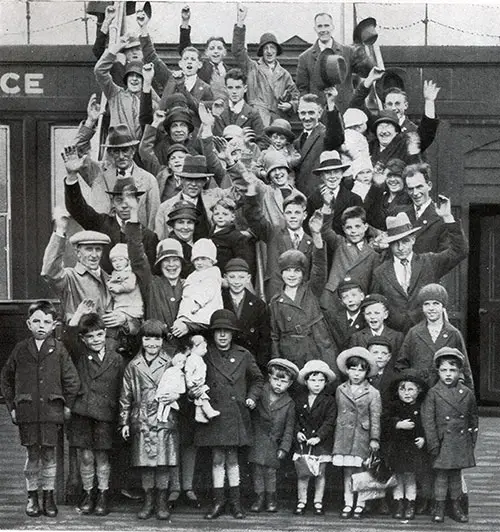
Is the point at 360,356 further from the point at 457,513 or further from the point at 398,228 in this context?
the point at 457,513

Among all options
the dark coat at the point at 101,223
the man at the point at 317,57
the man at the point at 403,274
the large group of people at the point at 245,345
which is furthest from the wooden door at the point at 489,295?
the dark coat at the point at 101,223

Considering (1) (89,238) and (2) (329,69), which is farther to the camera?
(2) (329,69)

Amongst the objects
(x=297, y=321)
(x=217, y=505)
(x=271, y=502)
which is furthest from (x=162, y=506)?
(x=297, y=321)

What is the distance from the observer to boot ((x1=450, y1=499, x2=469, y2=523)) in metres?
6.35

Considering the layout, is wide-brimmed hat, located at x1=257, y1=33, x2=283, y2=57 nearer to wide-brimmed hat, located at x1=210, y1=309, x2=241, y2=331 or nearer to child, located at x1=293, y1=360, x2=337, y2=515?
wide-brimmed hat, located at x1=210, y1=309, x2=241, y2=331

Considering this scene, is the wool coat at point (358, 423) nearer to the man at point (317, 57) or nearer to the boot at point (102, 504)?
the boot at point (102, 504)

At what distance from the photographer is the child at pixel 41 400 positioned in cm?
642

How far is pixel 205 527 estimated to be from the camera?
6336 mm

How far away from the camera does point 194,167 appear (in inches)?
279

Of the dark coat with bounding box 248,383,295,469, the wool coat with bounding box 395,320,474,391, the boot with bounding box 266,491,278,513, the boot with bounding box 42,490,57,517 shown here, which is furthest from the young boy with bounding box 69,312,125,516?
the wool coat with bounding box 395,320,474,391

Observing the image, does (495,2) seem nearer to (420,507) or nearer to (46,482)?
(420,507)

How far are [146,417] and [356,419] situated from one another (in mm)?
1422

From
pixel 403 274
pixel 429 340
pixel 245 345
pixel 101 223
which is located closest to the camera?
pixel 429 340

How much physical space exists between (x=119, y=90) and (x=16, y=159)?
6.75ft
